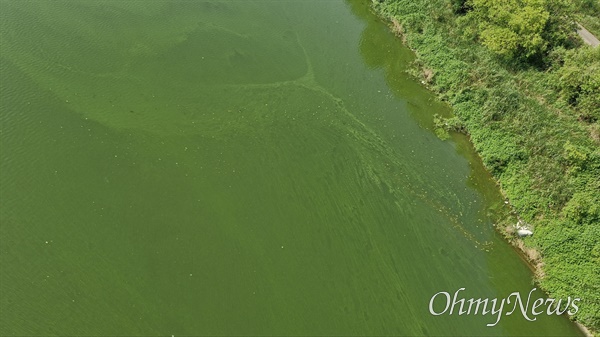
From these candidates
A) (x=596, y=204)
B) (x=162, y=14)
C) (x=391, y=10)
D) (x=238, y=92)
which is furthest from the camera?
(x=391, y=10)

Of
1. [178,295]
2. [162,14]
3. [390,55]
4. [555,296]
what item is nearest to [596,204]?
[555,296]

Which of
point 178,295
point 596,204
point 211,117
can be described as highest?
point 596,204

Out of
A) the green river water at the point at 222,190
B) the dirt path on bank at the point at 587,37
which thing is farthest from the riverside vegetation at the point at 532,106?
the green river water at the point at 222,190

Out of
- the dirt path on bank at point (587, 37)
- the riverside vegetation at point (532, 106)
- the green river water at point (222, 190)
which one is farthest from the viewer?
the dirt path on bank at point (587, 37)

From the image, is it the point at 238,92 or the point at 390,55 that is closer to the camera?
the point at 238,92

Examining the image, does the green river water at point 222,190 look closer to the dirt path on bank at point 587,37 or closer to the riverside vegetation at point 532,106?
the riverside vegetation at point 532,106

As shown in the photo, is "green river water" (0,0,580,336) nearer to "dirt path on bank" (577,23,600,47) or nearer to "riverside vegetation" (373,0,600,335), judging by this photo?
"riverside vegetation" (373,0,600,335)

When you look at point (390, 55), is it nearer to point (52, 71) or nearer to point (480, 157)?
point (480, 157)
